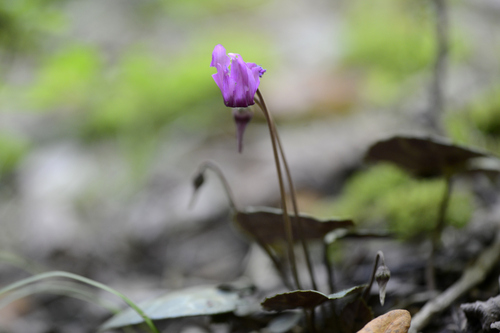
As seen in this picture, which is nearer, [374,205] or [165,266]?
[374,205]

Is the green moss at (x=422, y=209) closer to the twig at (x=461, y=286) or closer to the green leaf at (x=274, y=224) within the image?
the twig at (x=461, y=286)

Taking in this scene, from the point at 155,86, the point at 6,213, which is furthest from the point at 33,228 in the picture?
the point at 155,86

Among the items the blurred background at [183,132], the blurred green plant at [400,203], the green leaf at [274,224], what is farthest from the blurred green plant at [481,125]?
the green leaf at [274,224]

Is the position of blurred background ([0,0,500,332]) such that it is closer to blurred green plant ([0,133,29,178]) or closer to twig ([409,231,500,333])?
blurred green plant ([0,133,29,178])

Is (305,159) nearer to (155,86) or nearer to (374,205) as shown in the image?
(374,205)

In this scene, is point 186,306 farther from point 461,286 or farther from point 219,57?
point 461,286

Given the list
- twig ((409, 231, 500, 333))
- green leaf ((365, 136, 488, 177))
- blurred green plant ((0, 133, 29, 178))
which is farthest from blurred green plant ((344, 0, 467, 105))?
blurred green plant ((0, 133, 29, 178))

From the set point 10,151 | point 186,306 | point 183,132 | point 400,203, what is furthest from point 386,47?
point 186,306
